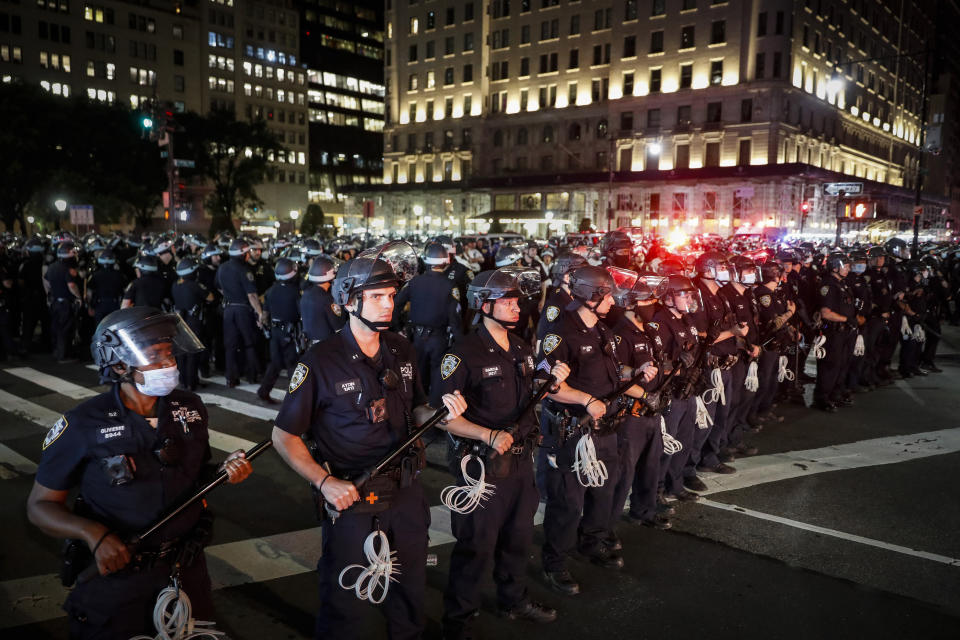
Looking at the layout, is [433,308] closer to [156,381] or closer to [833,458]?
[833,458]

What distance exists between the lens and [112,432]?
3.02 meters

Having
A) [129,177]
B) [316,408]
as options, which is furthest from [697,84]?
[316,408]

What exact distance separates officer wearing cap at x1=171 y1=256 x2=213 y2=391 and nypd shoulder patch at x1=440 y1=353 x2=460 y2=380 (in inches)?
283

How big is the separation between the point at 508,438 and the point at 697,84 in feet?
221

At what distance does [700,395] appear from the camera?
22.6ft

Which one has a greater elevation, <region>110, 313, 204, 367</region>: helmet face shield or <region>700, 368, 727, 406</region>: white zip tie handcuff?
<region>110, 313, 204, 367</region>: helmet face shield

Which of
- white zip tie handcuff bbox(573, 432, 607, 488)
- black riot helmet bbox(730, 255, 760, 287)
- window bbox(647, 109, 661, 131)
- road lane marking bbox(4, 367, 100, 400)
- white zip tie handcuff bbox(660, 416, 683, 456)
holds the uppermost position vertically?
window bbox(647, 109, 661, 131)

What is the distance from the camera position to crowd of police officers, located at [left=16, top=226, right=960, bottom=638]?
3520mm

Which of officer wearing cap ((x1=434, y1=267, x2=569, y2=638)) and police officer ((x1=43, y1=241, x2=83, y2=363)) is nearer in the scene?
officer wearing cap ((x1=434, y1=267, x2=569, y2=638))

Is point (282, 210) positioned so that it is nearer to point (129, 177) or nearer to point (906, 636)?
point (129, 177)

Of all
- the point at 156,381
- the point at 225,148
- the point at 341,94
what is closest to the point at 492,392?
the point at 156,381

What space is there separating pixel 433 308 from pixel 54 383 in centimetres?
703

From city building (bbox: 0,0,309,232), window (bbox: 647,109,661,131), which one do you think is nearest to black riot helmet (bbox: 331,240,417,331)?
city building (bbox: 0,0,309,232)

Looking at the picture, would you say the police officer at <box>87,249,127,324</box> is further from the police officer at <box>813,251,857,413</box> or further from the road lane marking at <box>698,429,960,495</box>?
the police officer at <box>813,251,857,413</box>
